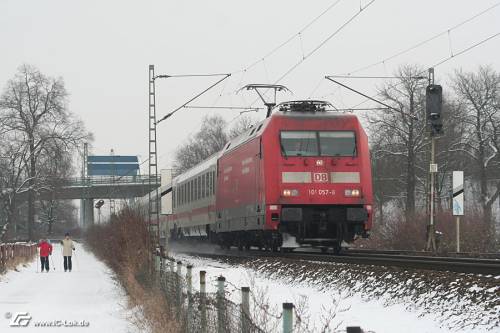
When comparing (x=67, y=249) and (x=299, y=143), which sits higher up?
(x=299, y=143)

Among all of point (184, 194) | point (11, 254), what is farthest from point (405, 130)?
point (11, 254)

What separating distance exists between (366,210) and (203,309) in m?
11.8

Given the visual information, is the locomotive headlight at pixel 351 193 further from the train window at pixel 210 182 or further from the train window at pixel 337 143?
the train window at pixel 210 182

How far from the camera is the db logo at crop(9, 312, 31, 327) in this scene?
43.7 feet

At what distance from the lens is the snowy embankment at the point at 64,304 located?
1331cm

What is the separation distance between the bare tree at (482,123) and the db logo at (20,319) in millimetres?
38126

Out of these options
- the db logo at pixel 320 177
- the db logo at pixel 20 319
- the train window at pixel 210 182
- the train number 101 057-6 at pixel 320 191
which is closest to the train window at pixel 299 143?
the db logo at pixel 320 177

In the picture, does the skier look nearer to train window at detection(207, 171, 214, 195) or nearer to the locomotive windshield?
train window at detection(207, 171, 214, 195)

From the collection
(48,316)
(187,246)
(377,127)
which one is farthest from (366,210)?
(377,127)

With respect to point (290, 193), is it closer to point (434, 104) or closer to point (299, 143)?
point (299, 143)

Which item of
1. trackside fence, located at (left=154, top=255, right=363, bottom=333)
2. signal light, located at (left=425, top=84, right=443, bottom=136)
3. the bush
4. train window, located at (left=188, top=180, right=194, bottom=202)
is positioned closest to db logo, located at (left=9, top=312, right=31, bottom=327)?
the bush

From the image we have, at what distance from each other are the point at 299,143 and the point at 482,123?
33345 mm

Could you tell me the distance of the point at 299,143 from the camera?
→ 20.0 m

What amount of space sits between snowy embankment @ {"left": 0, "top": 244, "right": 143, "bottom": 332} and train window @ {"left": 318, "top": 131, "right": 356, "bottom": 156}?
592 centimetres
